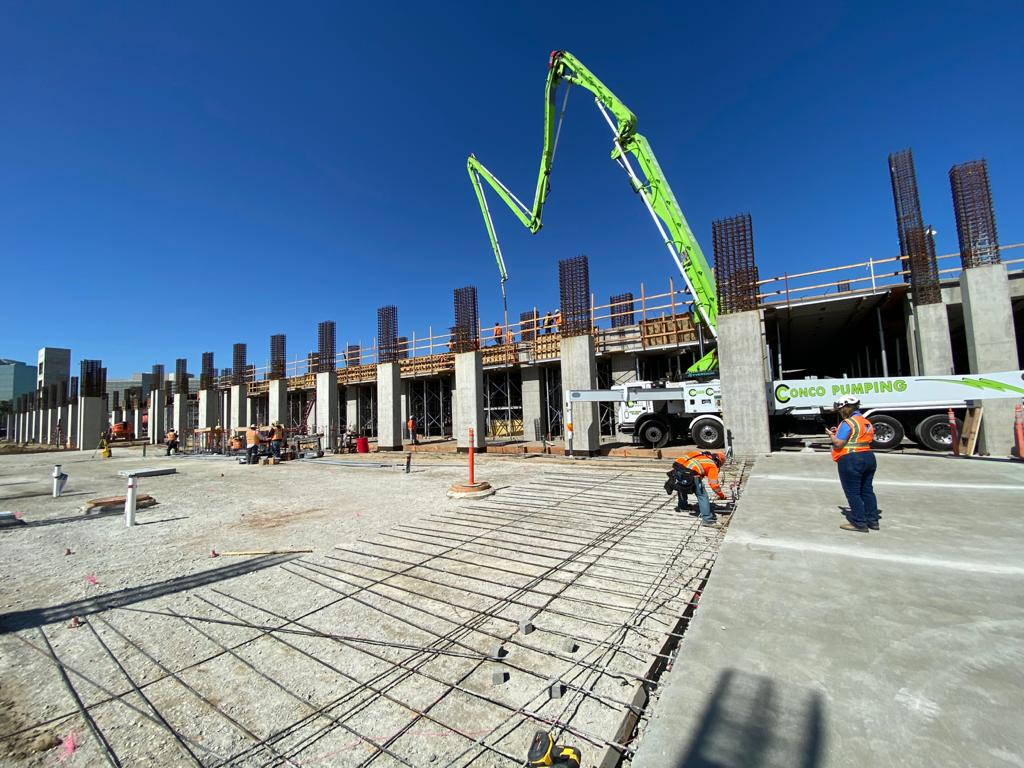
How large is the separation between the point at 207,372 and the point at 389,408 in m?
20.9

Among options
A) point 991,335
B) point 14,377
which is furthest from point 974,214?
point 14,377

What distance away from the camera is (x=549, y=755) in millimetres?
1768

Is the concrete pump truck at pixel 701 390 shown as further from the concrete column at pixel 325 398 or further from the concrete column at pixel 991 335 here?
the concrete column at pixel 325 398

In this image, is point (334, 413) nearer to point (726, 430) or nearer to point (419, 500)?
→ point (419, 500)

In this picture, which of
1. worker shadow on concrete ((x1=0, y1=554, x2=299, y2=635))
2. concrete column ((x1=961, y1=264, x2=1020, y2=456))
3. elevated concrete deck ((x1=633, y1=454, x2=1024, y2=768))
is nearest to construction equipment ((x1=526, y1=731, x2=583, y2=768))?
elevated concrete deck ((x1=633, y1=454, x2=1024, y2=768))

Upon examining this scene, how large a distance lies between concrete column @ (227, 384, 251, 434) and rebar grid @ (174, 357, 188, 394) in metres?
6.78

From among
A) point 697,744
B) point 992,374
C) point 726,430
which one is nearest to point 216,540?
point 697,744

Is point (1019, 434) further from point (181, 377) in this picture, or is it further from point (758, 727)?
point (181, 377)

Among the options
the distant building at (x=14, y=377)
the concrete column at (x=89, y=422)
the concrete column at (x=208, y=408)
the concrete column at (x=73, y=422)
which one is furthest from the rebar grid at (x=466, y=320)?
the distant building at (x=14, y=377)

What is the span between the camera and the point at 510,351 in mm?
20672

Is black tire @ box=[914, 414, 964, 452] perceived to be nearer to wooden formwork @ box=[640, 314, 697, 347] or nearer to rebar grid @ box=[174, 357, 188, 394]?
wooden formwork @ box=[640, 314, 697, 347]

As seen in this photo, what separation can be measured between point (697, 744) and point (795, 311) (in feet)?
56.3

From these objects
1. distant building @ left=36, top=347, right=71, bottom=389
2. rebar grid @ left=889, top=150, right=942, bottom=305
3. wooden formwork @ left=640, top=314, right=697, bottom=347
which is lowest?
wooden formwork @ left=640, top=314, right=697, bottom=347

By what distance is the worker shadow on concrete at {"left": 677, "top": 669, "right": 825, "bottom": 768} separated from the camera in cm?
158
